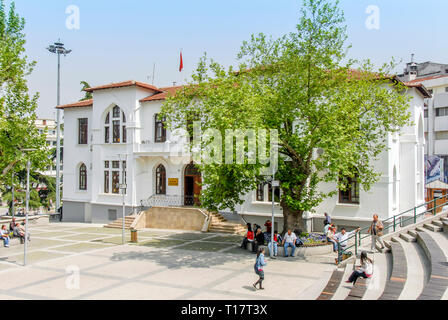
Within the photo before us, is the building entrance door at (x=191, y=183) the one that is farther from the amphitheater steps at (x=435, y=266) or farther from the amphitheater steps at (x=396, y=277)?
the amphitheater steps at (x=435, y=266)

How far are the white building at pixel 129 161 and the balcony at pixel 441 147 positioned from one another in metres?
16.0

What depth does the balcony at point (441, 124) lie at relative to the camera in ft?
146

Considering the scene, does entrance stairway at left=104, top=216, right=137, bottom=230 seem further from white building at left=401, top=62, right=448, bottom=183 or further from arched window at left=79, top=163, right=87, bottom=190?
white building at left=401, top=62, right=448, bottom=183

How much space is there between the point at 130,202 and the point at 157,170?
3339 millimetres

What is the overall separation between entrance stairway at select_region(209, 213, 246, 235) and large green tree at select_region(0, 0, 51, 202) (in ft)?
38.3

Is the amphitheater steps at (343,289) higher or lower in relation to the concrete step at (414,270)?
lower

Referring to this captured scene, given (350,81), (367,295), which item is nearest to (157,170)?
(350,81)

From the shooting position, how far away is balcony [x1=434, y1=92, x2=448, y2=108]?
44.5m

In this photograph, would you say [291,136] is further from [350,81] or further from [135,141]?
[135,141]

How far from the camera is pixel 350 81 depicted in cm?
1916

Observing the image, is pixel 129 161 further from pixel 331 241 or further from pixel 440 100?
pixel 440 100

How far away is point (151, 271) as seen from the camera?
1681 cm
